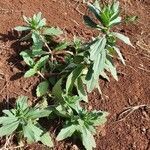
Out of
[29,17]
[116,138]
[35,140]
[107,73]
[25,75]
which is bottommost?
[116,138]

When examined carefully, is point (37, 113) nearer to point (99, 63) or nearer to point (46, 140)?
point (46, 140)

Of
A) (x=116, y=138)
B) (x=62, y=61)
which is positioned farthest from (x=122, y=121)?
(x=62, y=61)

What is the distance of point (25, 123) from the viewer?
9.80 ft

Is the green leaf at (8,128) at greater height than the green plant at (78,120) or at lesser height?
greater

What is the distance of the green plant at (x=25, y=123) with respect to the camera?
9.68 ft

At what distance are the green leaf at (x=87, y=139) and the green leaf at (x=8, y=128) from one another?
0.48m

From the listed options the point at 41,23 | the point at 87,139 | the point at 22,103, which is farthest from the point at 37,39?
the point at 87,139

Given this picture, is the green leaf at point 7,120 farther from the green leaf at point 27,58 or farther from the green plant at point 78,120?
the green leaf at point 27,58

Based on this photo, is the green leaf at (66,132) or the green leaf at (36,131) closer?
the green leaf at (36,131)

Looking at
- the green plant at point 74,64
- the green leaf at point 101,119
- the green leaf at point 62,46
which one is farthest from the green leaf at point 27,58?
the green leaf at point 101,119

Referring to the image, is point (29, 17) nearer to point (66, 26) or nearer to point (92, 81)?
point (66, 26)

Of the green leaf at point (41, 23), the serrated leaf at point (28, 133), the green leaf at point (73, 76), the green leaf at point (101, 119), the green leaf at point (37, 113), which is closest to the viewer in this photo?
the serrated leaf at point (28, 133)

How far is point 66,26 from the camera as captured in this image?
387cm

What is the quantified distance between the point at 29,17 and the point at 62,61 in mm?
520
